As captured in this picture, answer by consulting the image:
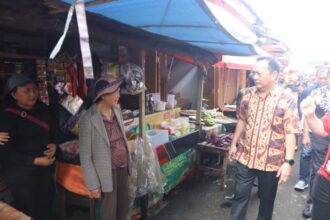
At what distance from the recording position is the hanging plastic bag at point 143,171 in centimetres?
358

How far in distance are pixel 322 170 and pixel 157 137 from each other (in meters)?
2.41

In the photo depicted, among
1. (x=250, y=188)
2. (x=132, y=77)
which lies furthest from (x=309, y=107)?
(x=132, y=77)

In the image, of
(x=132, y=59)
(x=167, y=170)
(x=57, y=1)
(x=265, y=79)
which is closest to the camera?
(x=57, y=1)

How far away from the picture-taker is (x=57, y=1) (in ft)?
7.18

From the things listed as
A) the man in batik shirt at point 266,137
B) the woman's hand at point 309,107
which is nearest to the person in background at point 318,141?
the man in batik shirt at point 266,137

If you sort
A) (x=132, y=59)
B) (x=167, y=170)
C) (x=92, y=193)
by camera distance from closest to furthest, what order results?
1. (x=92, y=193)
2. (x=167, y=170)
3. (x=132, y=59)

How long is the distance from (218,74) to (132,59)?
5.60 metres

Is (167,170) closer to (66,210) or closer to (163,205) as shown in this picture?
(163,205)

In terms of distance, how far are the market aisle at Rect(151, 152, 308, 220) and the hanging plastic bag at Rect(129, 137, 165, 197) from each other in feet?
2.15

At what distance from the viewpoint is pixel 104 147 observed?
105 inches

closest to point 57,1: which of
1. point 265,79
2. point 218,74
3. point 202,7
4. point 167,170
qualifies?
point 202,7

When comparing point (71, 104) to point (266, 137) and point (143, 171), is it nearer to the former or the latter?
point (143, 171)

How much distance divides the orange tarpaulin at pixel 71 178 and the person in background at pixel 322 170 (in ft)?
7.71

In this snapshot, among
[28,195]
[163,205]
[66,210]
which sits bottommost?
[163,205]
